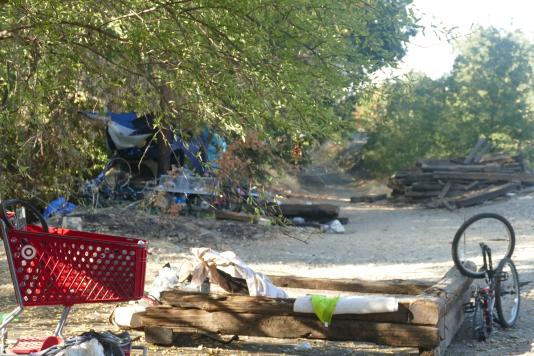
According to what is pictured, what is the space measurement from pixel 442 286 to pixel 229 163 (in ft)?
28.4

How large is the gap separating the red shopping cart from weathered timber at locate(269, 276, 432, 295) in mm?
3559

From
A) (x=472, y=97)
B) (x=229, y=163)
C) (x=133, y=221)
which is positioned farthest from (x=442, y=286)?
(x=472, y=97)

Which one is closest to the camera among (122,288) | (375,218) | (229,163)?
(122,288)

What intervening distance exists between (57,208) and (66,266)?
1237 cm

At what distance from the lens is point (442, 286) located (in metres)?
7.61

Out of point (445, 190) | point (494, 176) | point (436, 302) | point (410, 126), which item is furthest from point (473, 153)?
point (436, 302)

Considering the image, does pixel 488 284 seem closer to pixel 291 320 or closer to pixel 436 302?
pixel 436 302

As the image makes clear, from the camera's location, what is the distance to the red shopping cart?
16.5 feet

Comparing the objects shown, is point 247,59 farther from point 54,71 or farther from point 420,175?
point 420,175

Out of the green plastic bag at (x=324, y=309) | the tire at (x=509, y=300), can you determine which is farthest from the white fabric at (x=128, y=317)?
the tire at (x=509, y=300)

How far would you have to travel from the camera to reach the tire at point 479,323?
25.6ft

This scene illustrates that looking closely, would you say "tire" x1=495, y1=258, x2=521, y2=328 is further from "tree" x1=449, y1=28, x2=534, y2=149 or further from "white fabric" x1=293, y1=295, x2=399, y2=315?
"tree" x1=449, y1=28, x2=534, y2=149

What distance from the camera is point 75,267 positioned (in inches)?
206

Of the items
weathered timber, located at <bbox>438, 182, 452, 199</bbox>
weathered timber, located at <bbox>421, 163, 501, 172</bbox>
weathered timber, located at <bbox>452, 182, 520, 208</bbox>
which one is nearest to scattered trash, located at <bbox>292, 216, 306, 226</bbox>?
weathered timber, located at <bbox>452, 182, 520, 208</bbox>
